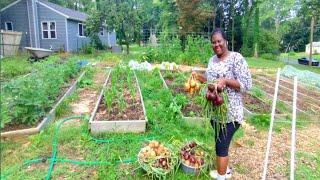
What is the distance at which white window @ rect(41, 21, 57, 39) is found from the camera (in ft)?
52.8

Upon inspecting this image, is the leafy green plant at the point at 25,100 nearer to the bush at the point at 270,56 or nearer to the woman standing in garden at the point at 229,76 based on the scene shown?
the woman standing in garden at the point at 229,76

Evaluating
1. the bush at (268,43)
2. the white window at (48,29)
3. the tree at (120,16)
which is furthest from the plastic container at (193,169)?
the bush at (268,43)

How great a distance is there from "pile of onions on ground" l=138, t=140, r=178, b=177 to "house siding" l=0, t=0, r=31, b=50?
16001 millimetres

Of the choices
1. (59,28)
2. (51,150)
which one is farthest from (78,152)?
(59,28)

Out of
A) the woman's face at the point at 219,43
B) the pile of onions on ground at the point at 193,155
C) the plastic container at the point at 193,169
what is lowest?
the plastic container at the point at 193,169

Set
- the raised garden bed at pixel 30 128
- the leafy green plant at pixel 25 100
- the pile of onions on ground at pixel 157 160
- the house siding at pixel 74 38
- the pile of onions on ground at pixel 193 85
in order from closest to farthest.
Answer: the pile of onions on ground at pixel 193 85
the pile of onions on ground at pixel 157 160
the raised garden bed at pixel 30 128
the leafy green plant at pixel 25 100
the house siding at pixel 74 38

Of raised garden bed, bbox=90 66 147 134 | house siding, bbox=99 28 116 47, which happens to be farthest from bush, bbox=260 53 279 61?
raised garden bed, bbox=90 66 147 134

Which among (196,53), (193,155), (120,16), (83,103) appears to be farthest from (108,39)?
(193,155)

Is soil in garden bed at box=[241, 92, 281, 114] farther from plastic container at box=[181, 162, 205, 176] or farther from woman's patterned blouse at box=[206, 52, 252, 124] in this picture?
woman's patterned blouse at box=[206, 52, 252, 124]

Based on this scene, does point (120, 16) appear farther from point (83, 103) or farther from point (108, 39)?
point (83, 103)

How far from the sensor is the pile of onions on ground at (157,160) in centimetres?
247

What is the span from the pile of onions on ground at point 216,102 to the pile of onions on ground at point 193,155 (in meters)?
0.60

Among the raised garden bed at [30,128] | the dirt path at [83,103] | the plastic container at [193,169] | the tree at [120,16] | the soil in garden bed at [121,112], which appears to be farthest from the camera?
the tree at [120,16]

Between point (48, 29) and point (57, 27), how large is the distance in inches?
24.7
